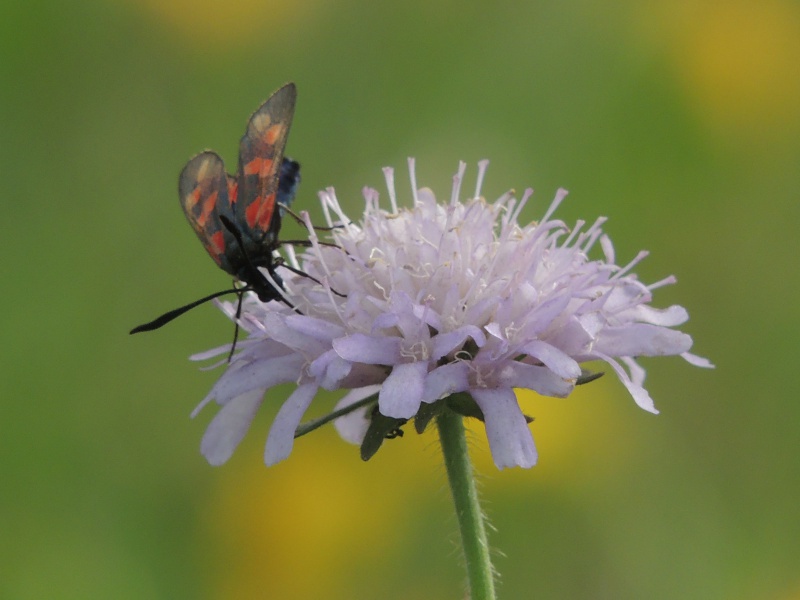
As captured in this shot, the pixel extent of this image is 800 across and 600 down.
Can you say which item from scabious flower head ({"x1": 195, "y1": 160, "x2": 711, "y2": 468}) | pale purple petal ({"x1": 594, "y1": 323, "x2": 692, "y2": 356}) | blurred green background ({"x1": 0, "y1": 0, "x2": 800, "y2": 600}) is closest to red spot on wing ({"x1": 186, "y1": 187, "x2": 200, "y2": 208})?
scabious flower head ({"x1": 195, "y1": 160, "x2": 711, "y2": 468})

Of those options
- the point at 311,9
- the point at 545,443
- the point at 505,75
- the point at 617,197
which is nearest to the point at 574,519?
the point at 545,443

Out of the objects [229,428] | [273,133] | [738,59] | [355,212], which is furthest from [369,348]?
[738,59]

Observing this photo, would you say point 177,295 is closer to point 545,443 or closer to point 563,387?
point 545,443

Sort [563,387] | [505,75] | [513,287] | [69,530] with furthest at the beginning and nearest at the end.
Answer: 1. [505,75]
2. [69,530]
3. [513,287]
4. [563,387]

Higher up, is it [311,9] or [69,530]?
[311,9]

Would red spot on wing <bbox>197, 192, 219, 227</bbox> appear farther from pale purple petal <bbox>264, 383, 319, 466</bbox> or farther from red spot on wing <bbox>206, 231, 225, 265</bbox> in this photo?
pale purple petal <bbox>264, 383, 319, 466</bbox>

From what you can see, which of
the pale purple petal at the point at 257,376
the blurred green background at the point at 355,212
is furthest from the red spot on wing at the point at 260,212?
the blurred green background at the point at 355,212

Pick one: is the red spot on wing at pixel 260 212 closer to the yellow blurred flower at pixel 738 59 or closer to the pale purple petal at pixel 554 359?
the pale purple petal at pixel 554 359
